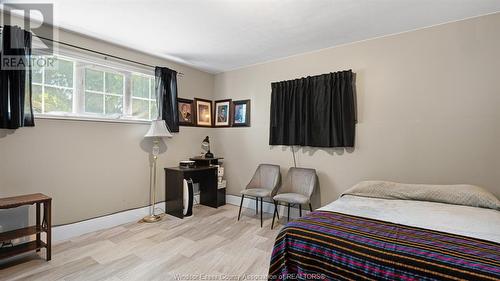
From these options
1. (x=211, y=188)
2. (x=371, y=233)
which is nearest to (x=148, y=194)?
(x=211, y=188)

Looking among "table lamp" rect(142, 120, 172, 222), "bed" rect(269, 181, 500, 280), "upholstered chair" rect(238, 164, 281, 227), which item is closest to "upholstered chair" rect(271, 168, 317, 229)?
"upholstered chair" rect(238, 164, 281, 227)

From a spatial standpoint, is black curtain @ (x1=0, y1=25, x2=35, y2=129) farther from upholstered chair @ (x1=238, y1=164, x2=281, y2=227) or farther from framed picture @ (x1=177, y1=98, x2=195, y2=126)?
upholstered chair @ (x1=238, y1=164, x2=281, y2=227)

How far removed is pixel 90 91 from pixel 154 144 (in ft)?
3.45

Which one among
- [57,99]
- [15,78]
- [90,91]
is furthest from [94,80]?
[15,78]

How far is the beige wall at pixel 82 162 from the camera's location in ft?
8.20

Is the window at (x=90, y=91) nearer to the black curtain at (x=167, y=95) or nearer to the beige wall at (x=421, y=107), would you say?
the black curtain at (x=167, y=95)

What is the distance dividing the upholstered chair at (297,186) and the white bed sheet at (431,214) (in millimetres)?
813

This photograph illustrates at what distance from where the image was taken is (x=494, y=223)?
5.59ft

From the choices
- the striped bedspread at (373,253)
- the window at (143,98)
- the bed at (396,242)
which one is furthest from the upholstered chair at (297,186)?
the window at (143,98)

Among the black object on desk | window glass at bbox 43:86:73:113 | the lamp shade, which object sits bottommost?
the black object on desk

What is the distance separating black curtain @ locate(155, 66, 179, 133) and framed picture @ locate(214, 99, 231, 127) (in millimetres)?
889

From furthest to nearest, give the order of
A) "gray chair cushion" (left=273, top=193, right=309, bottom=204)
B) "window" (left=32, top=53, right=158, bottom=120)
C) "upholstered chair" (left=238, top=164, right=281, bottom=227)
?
"upholstered chair" (left=238, top=164, right=281, bottom=227) → "gray chair cushion" (left=273, top=193, right=309, bottom=204) → "window" (left=32, top=53, right=158, bottom=120)

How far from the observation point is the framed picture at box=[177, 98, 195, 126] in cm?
404

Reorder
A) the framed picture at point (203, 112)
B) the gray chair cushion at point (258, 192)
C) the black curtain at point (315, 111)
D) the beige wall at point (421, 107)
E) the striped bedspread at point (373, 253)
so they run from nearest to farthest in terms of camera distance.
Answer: the striped bedspread at point (373, 253) → the beige wall at point (421, 107) → the black curtain at point (315, 111) → the gray chair cushion at point (258, 192) → the framed picture at point (203, 112)
